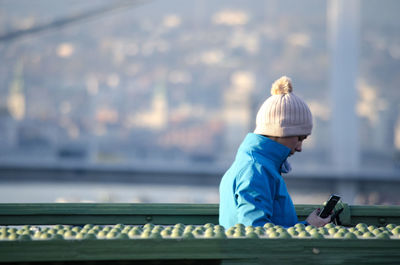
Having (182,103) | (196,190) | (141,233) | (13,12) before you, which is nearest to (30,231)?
(141,233)

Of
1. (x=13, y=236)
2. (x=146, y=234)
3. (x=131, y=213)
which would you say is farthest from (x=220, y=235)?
(x=131, y=213)

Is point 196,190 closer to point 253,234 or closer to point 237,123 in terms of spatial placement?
point 237,123

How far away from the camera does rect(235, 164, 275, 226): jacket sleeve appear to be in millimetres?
2262

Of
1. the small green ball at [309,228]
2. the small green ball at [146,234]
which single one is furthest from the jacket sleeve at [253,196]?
the small green ball at [146,234]

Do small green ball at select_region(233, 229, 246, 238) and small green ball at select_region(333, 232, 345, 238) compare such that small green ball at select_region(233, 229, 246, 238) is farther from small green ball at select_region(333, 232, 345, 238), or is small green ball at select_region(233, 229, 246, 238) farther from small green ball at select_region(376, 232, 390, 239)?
small green ball at select_region(376, 232, 390, 239)

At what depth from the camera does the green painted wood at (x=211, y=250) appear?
6.51 ft

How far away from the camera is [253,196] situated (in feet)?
7.40

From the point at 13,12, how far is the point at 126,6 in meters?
8.48

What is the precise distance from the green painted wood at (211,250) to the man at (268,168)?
0.78ft

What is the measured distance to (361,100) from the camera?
40000 millimetres

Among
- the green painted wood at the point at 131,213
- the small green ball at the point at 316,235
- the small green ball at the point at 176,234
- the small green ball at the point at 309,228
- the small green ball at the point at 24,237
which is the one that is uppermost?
the small green ball at the point at 24,237

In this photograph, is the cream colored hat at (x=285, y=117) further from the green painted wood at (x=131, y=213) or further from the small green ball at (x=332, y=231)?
the green painted wood at (x=131, y=213)

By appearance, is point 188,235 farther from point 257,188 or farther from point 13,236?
point 13,236

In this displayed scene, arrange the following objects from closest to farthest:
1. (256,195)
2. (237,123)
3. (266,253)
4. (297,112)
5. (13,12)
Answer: (266,253)
(256,195)
(297,112)
(237,123)
(13,12)
